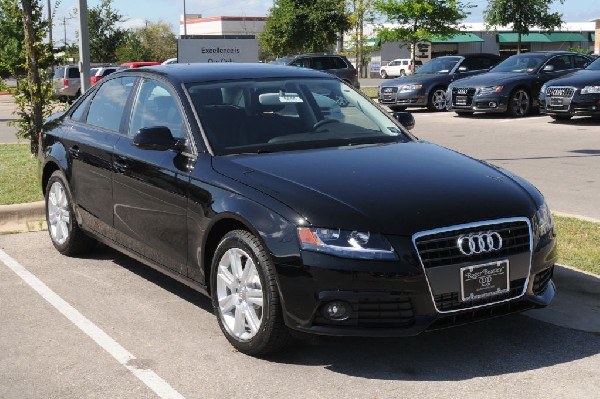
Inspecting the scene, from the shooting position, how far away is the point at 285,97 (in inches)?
244

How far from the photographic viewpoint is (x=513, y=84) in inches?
842

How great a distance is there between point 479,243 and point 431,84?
2029cm

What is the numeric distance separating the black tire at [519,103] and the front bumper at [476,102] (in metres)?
0.28

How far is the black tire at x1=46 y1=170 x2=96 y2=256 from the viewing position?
7.32 meters

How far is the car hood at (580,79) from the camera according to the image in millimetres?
18734

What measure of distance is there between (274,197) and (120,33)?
55.1 m

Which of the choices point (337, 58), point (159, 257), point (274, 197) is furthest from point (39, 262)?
point (337, 58)

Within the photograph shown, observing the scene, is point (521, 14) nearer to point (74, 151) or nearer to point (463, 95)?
point (463, 95)

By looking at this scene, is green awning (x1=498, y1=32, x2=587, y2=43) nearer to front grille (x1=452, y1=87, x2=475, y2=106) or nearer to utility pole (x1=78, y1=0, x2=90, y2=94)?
front grille (x1=452, y1=87, x2=475, y2=106)

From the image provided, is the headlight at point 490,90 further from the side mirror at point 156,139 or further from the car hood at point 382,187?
the side mirror at point 156,139

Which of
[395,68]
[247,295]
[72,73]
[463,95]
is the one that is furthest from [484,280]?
[395,68]

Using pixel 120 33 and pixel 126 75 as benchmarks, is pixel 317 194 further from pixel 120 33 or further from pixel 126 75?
pixel 120 33

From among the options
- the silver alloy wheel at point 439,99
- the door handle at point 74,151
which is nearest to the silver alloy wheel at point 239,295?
the door handle at point 74,151

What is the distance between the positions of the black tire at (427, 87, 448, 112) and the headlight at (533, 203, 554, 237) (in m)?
19.7
